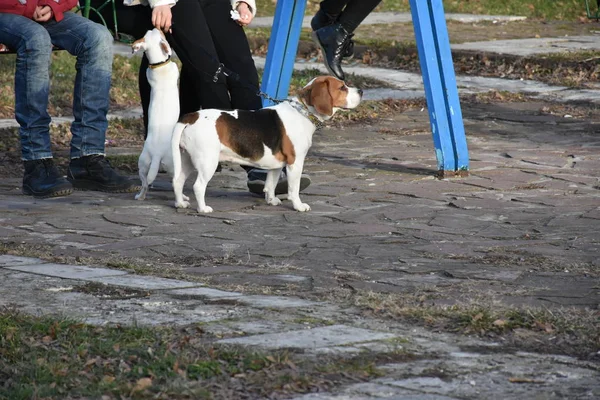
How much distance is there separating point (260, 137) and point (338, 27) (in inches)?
86.7

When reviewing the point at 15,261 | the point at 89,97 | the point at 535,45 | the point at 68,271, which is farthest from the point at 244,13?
the point at 535,45

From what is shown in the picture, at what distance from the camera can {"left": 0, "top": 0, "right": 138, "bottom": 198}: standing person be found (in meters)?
6.77

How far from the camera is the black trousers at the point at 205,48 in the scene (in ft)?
22.5

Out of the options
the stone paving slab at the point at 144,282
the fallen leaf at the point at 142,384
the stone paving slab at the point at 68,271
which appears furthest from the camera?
the stone paving slab at the point at 68,271

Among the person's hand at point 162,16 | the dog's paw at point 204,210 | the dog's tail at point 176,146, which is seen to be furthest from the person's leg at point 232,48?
the dog's paw at point 204,210

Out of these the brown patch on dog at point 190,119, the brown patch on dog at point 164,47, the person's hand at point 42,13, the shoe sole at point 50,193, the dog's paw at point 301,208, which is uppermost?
the person's hand at point 42,13

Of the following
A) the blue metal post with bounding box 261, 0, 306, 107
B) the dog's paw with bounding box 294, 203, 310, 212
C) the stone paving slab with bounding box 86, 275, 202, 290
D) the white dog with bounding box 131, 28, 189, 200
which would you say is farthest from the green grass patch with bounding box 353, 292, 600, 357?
the blue metal post with bounding box 261, 0, 306, 107

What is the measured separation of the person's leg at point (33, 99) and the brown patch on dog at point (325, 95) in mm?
1507

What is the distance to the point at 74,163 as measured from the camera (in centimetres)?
718

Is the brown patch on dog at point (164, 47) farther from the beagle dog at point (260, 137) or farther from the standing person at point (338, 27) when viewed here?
the standing person at point (338, 27)

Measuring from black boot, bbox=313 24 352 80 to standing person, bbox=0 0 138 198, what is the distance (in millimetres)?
1960

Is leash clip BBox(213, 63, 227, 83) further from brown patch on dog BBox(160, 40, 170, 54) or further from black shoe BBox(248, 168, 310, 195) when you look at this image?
black shoe BBox(248, 168, 310, 195)

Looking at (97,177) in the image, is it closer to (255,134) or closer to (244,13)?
(255,134)

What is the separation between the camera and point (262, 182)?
6.98 m
